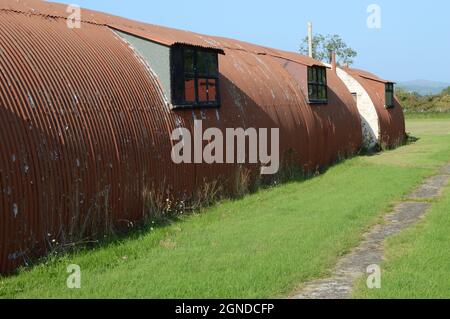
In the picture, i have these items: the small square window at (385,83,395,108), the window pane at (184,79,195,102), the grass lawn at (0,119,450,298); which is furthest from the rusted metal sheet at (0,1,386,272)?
the small square window at (385,83,395,108)

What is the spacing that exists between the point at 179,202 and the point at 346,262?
4643mm

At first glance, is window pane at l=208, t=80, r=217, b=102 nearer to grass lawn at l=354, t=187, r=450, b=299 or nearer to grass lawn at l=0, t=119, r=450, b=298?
grass lawn at l=0, t=119, r=450, b=298

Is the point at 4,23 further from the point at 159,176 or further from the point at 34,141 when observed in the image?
the point at 159,176

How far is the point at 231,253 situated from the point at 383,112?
2305 centimetres

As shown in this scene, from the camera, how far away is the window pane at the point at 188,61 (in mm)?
12812

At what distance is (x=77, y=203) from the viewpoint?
29.3 feet

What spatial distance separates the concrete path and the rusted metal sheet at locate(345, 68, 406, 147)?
1462 cm

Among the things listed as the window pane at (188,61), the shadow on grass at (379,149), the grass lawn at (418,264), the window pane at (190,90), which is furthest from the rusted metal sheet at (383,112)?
the grass lawn at (418,264)

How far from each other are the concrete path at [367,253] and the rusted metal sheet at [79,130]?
12.6 ft

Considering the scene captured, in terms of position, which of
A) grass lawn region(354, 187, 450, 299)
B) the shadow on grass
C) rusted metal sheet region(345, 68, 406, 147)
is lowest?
the shadow on grass

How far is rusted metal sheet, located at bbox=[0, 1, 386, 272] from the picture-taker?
26.1 ft

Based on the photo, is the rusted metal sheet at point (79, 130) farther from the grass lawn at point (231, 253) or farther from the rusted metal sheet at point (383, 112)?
the rusted metal sheet at point (383, 112)

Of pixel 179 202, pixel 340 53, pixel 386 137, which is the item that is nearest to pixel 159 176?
pixel 179 202

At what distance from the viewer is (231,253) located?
8.40 m
